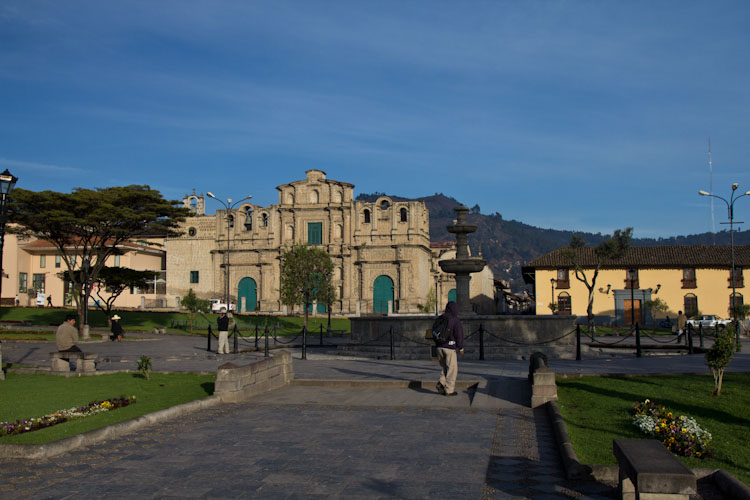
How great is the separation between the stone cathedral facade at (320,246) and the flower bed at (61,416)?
4781 centimetres

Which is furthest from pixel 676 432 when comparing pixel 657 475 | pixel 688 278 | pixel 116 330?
pixel 688 278

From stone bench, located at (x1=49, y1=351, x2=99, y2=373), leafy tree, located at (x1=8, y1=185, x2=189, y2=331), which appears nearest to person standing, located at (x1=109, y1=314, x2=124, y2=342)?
leafy tree, located at (x1=8, y1=185, x2=189, y2=331)

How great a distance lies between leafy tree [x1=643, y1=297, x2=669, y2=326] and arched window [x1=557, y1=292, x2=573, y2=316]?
561 centimetres

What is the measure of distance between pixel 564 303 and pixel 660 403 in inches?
1830

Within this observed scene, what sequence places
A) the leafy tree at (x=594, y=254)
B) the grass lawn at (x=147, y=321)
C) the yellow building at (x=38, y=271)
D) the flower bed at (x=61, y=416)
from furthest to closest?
the yellow building at (x=38, y=271) < the leafy tree at (x=594, y=254) < the grass lawn at (x=147, y=321) < the flower bed at (x=61, y=416)

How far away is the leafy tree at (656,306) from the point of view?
48691 mm

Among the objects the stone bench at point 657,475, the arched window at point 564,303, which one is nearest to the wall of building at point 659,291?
the arched window at point 564,303

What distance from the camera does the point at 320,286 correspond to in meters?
39.5

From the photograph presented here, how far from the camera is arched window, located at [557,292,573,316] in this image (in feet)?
176

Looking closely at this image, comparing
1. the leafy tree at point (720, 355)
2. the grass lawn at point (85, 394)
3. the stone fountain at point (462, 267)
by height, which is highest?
the stone fountain at point (462, 267)

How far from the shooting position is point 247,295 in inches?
2446

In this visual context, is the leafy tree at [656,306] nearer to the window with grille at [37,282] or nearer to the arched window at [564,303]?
the arched window at [564,303]

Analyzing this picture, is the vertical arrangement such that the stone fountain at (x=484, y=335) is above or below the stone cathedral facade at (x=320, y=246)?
below

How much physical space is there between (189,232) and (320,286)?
93.9 feet
